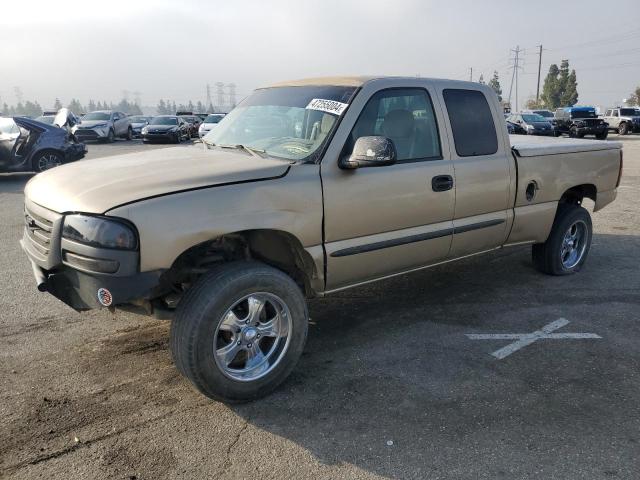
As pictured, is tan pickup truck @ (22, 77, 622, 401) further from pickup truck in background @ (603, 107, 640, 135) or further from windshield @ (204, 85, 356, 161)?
pickup truck in background @ (603, 107, 640, 135)

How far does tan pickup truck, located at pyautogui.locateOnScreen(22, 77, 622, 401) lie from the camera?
2957mm

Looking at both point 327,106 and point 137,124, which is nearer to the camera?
point 327,106

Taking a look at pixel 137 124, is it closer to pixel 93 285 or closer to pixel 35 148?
pixel 35 148

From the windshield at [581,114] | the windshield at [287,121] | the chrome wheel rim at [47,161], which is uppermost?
the windshield at [287,121]

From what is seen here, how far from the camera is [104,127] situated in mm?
28438

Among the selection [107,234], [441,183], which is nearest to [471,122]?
[441,183]

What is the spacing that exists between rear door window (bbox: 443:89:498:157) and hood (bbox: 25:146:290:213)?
1657mm

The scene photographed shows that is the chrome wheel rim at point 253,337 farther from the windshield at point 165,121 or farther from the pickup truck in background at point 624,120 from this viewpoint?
the pickup truck in background at point 624,120

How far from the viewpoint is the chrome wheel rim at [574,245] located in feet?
19.2

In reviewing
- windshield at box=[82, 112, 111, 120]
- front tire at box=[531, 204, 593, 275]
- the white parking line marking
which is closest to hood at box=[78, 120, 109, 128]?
windshield at box=[82, 112, 111, 120]

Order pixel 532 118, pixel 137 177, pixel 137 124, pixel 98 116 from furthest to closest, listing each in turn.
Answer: pixel 137 124 < pixel 532 118 < pixel 98 116 < pixel 137 177

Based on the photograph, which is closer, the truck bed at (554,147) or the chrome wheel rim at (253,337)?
the chrome wheel rim at (253,337)

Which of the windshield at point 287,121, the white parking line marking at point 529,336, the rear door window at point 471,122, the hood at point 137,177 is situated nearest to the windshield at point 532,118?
the rear door window at point 471,122

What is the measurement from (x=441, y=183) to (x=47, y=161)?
38.8 ft
